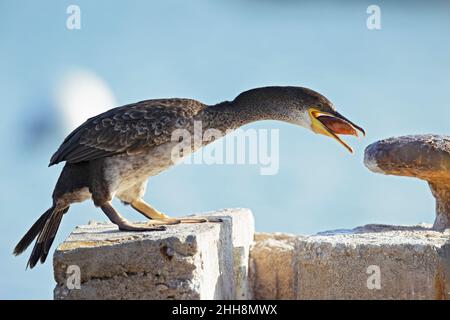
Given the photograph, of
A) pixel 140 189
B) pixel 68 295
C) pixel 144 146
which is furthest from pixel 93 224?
pixel 68 295

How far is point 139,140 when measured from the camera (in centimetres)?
651

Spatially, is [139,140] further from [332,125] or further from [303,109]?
[332,125]

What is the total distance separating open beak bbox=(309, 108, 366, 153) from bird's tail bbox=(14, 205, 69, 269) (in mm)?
2387

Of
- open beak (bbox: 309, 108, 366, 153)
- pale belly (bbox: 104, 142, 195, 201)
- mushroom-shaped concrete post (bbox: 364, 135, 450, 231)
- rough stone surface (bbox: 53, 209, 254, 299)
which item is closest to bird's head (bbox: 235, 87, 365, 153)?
open beak (bbox: 309, 108, 366, 153)

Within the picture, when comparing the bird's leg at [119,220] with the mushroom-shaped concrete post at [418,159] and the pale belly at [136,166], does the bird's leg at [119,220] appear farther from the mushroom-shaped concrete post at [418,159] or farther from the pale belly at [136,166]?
the mushroom-shaped concrete post at [418,159]

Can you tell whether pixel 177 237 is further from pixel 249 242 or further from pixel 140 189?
pixel 249 242

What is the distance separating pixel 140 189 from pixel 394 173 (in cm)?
244

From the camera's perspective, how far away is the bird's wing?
256 inches

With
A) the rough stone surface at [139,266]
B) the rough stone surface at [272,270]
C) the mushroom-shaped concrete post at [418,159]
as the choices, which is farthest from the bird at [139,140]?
the rough stone surface at [272,270]

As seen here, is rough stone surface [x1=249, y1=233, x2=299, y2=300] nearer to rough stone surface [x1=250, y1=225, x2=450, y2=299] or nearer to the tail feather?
rough stone surface [x1=250, y1=225, x2=450, y2=299]

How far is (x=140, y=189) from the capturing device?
7.12 metres

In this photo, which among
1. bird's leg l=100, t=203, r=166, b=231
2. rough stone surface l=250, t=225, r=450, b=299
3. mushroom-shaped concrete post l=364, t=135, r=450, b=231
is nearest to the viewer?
rough stone surface l=250, t=225, r=450, b=299

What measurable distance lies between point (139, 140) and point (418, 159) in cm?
261

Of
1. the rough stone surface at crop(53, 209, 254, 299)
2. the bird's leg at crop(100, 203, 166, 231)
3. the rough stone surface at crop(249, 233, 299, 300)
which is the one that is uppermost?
the bird's leg at crop(100, 203, 166, 231)
